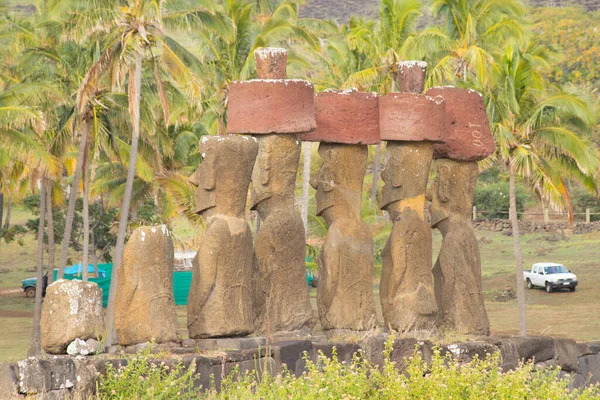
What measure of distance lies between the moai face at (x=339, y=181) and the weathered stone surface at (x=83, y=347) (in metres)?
4.27

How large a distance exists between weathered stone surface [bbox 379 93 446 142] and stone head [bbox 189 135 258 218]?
94.5 inches

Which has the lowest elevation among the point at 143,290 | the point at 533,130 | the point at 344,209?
the point at 143,290

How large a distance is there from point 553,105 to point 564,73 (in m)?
44.0

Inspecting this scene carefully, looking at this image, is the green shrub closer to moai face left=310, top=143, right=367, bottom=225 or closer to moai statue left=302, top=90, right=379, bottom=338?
moai statue left=302, top=90, right=379, bottom=338

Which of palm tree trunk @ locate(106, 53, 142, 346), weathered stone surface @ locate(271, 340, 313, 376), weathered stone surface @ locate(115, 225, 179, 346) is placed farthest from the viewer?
palm tree trunk @ locate(106, 53, 142, 346)

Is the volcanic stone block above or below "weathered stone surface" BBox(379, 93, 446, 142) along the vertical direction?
below

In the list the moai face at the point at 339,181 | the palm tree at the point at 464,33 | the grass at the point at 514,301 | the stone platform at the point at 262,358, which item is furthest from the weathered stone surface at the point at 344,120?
the palm tree at the point at 464,33

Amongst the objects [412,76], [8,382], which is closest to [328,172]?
[412,76]

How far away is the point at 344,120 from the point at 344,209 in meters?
1.11

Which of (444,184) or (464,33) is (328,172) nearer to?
(444,184)

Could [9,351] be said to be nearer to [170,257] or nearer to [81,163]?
[81,163]

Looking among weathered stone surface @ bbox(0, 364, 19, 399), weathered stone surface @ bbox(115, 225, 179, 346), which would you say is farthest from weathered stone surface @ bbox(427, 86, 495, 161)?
weathered stone surface @ bbox(0, 364, 19, 399)

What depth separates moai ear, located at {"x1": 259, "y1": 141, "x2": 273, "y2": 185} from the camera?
13875mm

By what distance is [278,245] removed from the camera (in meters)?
13.9
